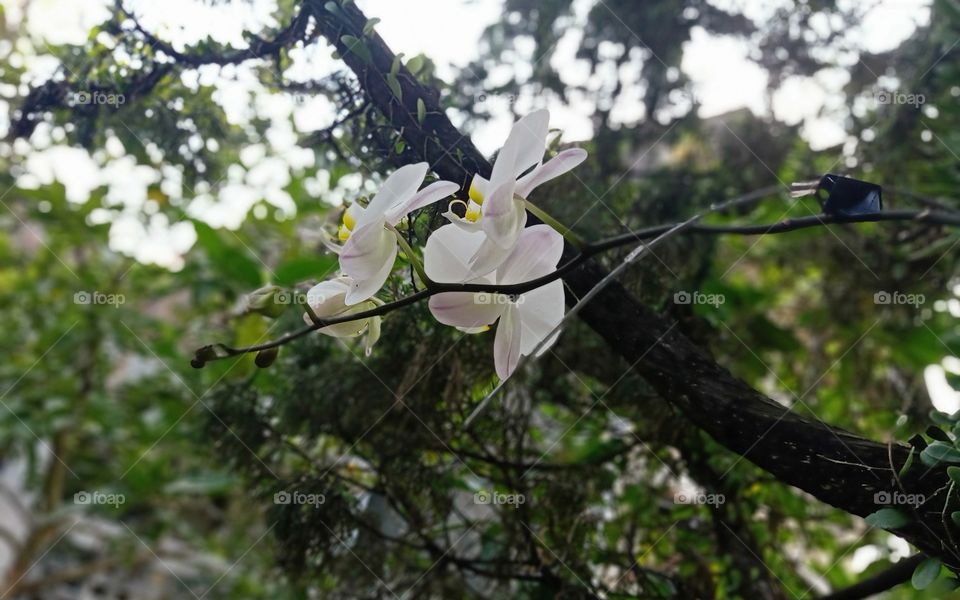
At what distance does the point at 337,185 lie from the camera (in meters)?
0.93

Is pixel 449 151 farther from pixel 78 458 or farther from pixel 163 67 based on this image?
pixel 78 458

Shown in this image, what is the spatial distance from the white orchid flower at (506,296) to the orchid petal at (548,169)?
27mm

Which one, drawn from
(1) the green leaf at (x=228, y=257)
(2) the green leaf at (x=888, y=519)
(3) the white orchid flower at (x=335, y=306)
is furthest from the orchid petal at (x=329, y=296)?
(1) the green leaf at (x=228, y=257)

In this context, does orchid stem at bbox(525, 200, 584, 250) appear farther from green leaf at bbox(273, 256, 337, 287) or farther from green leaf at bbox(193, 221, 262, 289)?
green leaf at bbox(193, 221, 262, 289)

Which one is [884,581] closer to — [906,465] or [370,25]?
[906,465]

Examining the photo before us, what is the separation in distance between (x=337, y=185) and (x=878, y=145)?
992 mm

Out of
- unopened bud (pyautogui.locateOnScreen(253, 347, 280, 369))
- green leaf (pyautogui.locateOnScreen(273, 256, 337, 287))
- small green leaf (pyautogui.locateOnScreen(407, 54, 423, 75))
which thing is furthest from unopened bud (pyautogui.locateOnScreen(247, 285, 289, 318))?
green leaf (pyautogui.locateOnScreen(273, 256, 337, 287))

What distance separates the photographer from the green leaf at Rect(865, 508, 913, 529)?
1.62 feet

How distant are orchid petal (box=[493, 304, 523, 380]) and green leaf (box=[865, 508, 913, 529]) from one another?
26 cm

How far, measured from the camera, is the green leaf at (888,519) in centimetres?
49

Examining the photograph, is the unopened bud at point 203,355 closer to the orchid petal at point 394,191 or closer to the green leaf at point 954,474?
the orchid petal at point 394,191

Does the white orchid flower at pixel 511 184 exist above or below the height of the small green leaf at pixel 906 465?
above

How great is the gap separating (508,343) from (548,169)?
0.12 m

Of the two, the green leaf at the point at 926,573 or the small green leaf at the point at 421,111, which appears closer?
the green leaf at the point at 926,573
